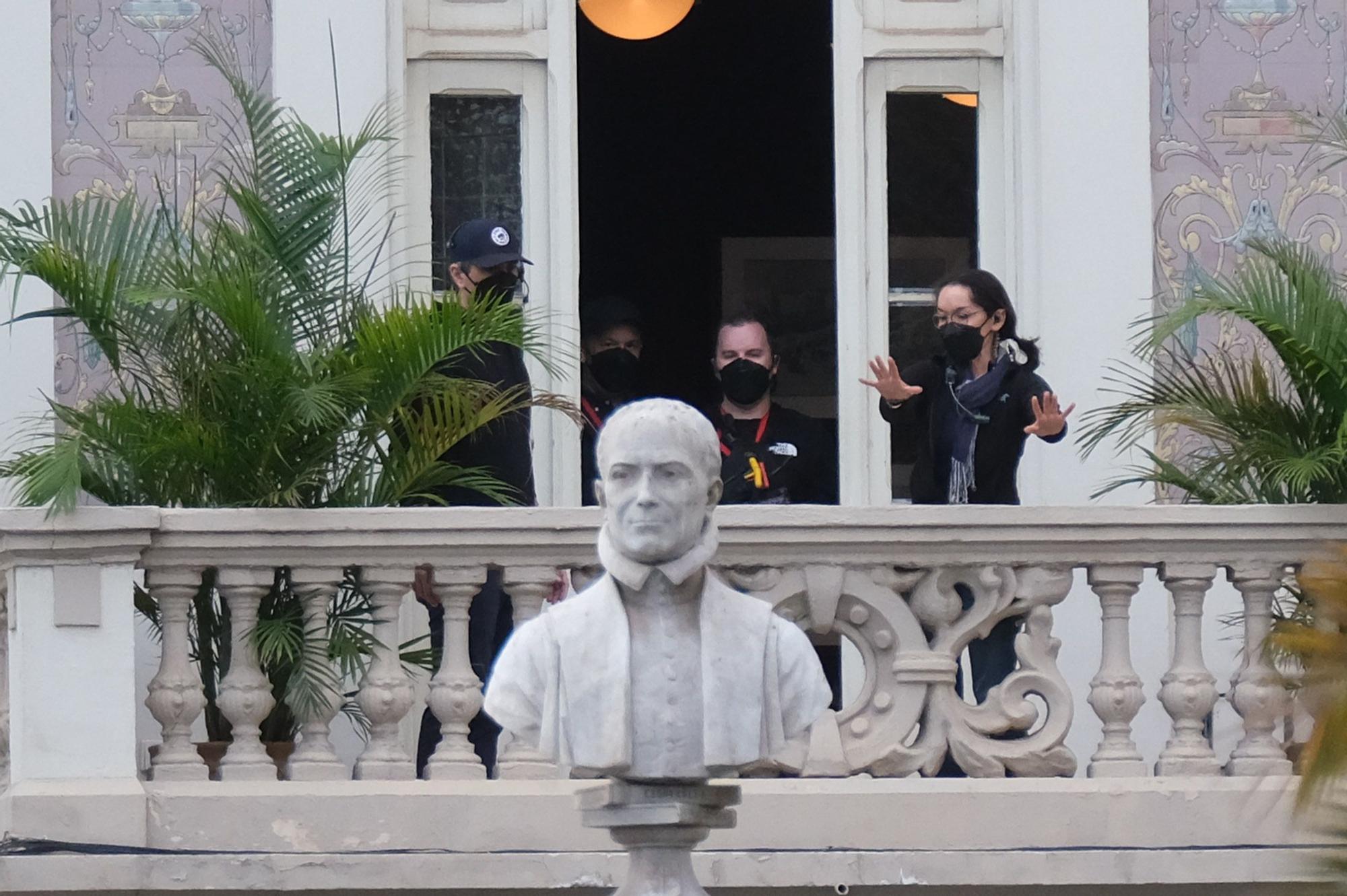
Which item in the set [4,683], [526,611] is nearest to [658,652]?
[526,611]

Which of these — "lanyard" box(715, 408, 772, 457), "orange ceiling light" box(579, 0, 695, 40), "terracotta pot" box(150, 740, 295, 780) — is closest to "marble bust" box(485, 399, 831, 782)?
"terracotta pot" box(150, 740, 295, 780)

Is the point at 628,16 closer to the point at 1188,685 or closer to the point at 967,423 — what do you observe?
the point at 967,423

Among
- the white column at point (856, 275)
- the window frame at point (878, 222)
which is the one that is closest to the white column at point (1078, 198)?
the window frame at point (878, 222)

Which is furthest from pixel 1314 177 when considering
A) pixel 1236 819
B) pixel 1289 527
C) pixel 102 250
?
pixel 102 250

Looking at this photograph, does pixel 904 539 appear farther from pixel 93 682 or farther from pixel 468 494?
pixel 93 682

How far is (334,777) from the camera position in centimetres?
655

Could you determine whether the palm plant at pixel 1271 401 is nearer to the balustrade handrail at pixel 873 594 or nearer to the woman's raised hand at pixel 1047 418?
the balustrade handrail at pixel 873 594

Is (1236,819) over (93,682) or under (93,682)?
under

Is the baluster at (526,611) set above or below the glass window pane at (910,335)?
below

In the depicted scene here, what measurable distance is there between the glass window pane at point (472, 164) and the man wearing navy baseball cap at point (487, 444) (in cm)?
159

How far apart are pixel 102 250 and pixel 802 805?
8.03ft

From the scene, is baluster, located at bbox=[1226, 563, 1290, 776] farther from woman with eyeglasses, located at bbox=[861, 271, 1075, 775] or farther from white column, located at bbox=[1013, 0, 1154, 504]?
white column, located at bbox=[1013, 0, 1154, 504]

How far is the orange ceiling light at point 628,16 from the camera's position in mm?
10242

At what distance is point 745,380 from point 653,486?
2306mm
